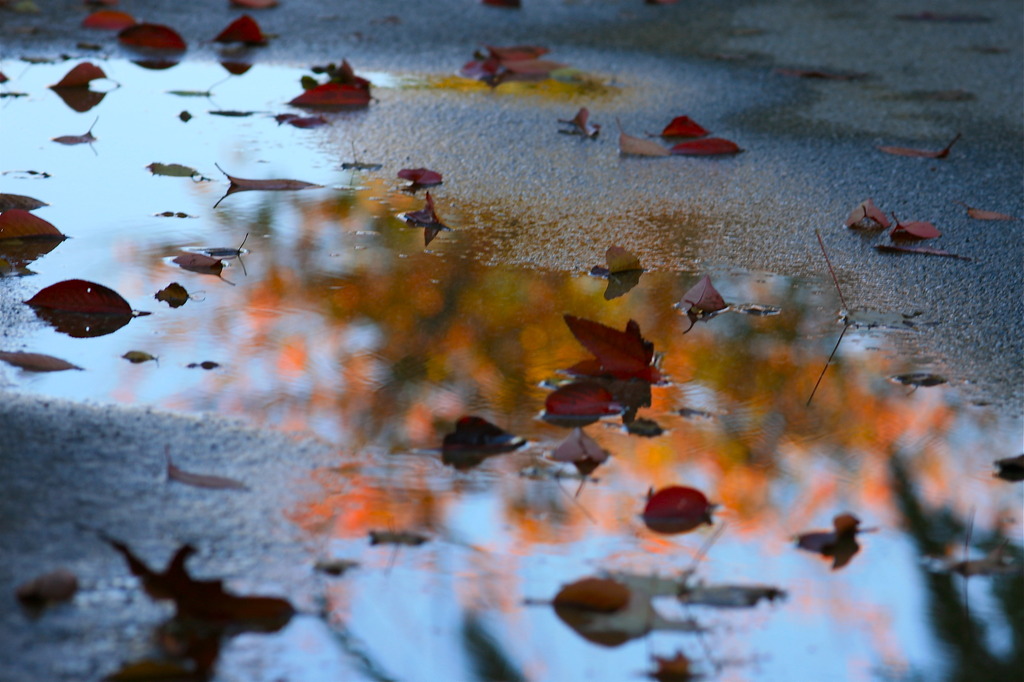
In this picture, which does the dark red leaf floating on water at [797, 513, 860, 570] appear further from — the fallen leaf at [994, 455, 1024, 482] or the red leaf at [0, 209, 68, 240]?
the red leaf at [0, 209, 68, 240]

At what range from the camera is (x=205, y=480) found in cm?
158

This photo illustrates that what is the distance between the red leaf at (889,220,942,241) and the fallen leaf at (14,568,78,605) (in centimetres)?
210

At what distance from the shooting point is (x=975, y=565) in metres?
1.50

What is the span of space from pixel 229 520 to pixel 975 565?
3.29ft

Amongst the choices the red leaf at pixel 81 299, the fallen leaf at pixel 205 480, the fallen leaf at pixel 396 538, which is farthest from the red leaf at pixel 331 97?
the fallen leaf at pixel 396 538

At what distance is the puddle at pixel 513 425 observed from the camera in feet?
4.37

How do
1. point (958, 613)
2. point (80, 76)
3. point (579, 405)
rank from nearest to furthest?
1. point (958, 613)
2. point (579, 405)
3. point (80, 76)

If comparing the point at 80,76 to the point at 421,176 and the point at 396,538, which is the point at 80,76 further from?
the point at 396,538

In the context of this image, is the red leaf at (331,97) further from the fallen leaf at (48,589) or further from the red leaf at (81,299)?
the fallen leaf at (48,589)

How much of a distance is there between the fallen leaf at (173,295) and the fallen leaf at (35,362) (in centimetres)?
33

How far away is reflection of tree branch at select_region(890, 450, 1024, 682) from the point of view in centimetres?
131

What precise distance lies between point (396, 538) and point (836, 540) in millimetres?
603

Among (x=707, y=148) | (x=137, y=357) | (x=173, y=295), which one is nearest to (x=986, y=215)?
(x=707, y=148)

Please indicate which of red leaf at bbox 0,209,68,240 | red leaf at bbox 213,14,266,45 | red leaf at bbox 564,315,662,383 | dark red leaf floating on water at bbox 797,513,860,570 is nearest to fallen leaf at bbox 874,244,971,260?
red leaf at bbox 564,315,662,383
